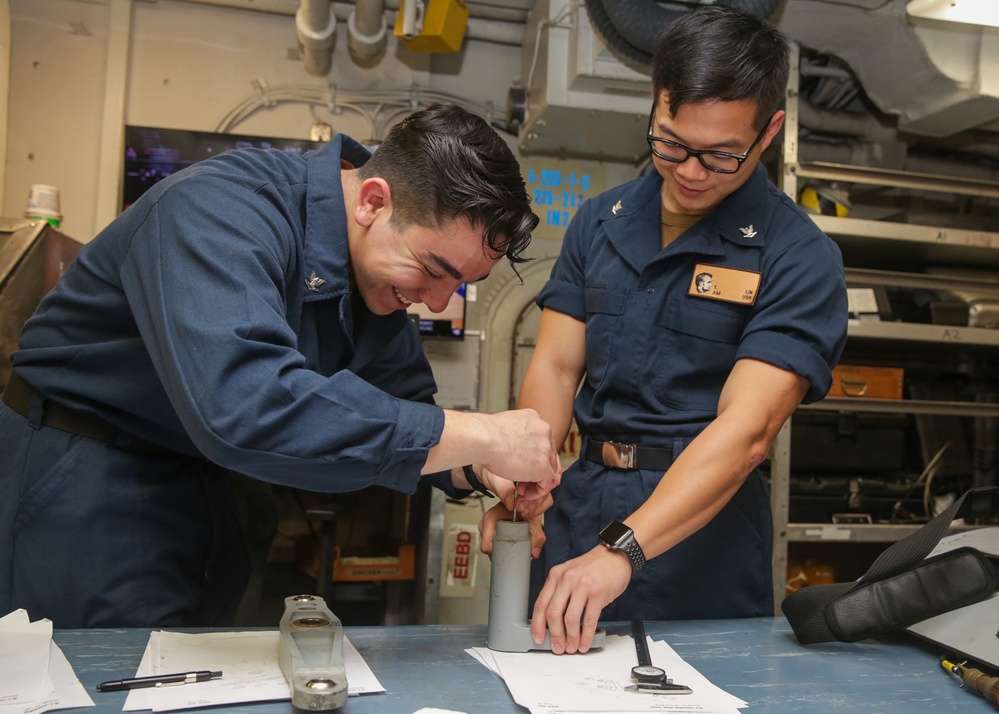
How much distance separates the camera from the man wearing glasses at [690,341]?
1246 mm

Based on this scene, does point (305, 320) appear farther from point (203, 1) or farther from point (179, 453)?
point (203, 1)

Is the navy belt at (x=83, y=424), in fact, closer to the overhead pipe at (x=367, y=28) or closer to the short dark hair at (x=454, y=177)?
the short dark hair at (x=454, y=177)

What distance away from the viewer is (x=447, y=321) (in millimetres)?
2953

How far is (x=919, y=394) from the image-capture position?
110 inches

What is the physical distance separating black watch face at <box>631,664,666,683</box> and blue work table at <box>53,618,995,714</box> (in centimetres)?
9

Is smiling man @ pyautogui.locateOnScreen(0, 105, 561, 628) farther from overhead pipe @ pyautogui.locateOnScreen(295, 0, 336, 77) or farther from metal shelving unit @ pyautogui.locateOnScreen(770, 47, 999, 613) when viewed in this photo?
overhead pipe @ pyautogui.locateOnScreen(295, 0, 336, 77)

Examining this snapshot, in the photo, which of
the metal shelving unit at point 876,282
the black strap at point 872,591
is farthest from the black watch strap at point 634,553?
the metal shelving unit at point 876,282

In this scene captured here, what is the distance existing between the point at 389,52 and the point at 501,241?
2231mm

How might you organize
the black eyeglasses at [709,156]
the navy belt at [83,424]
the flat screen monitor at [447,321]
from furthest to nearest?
1. the flat screen monitor at [447,321]
2. the black eyeglasses at [709,156]
3. the navy belt at [83,424]

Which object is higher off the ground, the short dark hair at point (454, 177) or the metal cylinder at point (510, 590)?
the short dark hair at point (454, 177)

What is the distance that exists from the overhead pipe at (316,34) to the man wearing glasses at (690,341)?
1.64 metres

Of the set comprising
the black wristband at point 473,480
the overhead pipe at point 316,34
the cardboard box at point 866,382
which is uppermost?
the overhead pipe at point 316,34

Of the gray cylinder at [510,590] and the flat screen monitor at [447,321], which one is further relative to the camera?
the flat screen monitor at [447,321]

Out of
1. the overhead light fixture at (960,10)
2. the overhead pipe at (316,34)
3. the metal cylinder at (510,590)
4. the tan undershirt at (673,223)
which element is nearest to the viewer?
the metal cylinder at (510,590)
